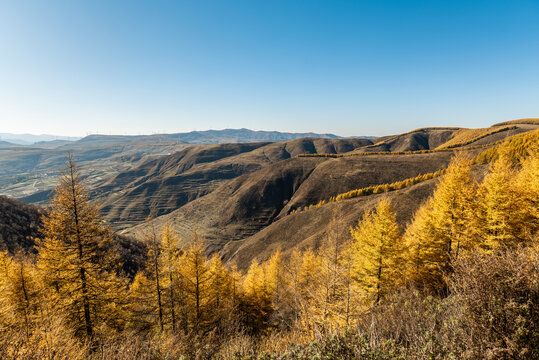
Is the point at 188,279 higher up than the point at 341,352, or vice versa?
the point at 341,352

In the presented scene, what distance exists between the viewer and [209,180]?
177 meters

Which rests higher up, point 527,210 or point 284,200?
point 527,210

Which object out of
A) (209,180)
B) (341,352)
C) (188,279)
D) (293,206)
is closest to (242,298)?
(188,279)

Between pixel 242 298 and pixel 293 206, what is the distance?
6198 centimetres

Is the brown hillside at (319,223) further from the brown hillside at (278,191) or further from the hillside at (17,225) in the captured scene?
the hillside at (17,225)

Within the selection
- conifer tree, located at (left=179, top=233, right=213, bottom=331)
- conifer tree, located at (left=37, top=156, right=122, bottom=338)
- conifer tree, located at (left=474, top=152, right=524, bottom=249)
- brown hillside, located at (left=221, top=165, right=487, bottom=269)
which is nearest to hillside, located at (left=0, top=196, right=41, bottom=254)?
conifer tree, located at (left=37, top=156, right=122, bottom=338)

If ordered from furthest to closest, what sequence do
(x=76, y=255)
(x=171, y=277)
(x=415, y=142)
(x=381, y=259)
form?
1. (x=415, y=142)
2. (x=171, y=277)
3. (x=381, y=259)
4. (x=76, y=255)

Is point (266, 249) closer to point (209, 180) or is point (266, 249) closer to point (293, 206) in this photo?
point (293, 206)

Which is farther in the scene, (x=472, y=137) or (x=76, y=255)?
(x=472, y=137)

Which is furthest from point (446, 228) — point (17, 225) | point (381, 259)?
point (17, 225)

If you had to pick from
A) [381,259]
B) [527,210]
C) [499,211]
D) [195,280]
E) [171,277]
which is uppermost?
[527,210]

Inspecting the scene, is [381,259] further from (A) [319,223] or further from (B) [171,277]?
(A) [319,223]

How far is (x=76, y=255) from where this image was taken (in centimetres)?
1288

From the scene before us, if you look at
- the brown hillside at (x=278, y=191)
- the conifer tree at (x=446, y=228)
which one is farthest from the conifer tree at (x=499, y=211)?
the brown hillside at (x=278, y=191)
